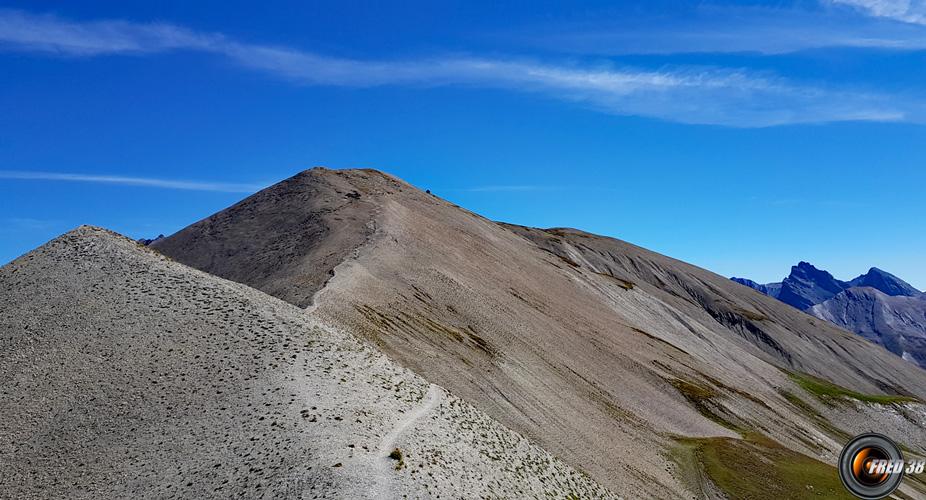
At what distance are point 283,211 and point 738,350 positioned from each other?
10060cm

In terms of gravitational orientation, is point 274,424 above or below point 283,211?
below

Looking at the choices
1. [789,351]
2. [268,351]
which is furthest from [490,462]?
[789,351]

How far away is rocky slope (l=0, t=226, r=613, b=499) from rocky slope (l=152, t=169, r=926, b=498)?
1040 centimetres

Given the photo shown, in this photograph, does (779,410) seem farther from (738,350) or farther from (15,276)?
(15,276)

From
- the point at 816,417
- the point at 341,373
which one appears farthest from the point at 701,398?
the point at 341,373

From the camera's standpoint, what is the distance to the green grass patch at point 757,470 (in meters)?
67.7

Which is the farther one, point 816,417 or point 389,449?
point 816,417

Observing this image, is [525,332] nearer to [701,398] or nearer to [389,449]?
[701,398]

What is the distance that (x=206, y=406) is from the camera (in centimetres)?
3688

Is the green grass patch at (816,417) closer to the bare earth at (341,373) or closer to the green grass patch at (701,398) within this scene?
the bare earth at (341,373)

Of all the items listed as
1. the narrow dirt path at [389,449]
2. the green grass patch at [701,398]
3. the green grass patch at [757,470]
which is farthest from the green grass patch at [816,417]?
the narrow dirt path at [389,449]

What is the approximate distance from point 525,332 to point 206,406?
5154 centimetres

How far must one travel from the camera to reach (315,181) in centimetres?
11531

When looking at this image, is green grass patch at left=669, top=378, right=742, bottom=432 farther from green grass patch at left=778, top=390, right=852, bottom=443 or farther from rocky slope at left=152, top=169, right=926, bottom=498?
green grass patch at left=778, top=390, right=852, bottom=443
